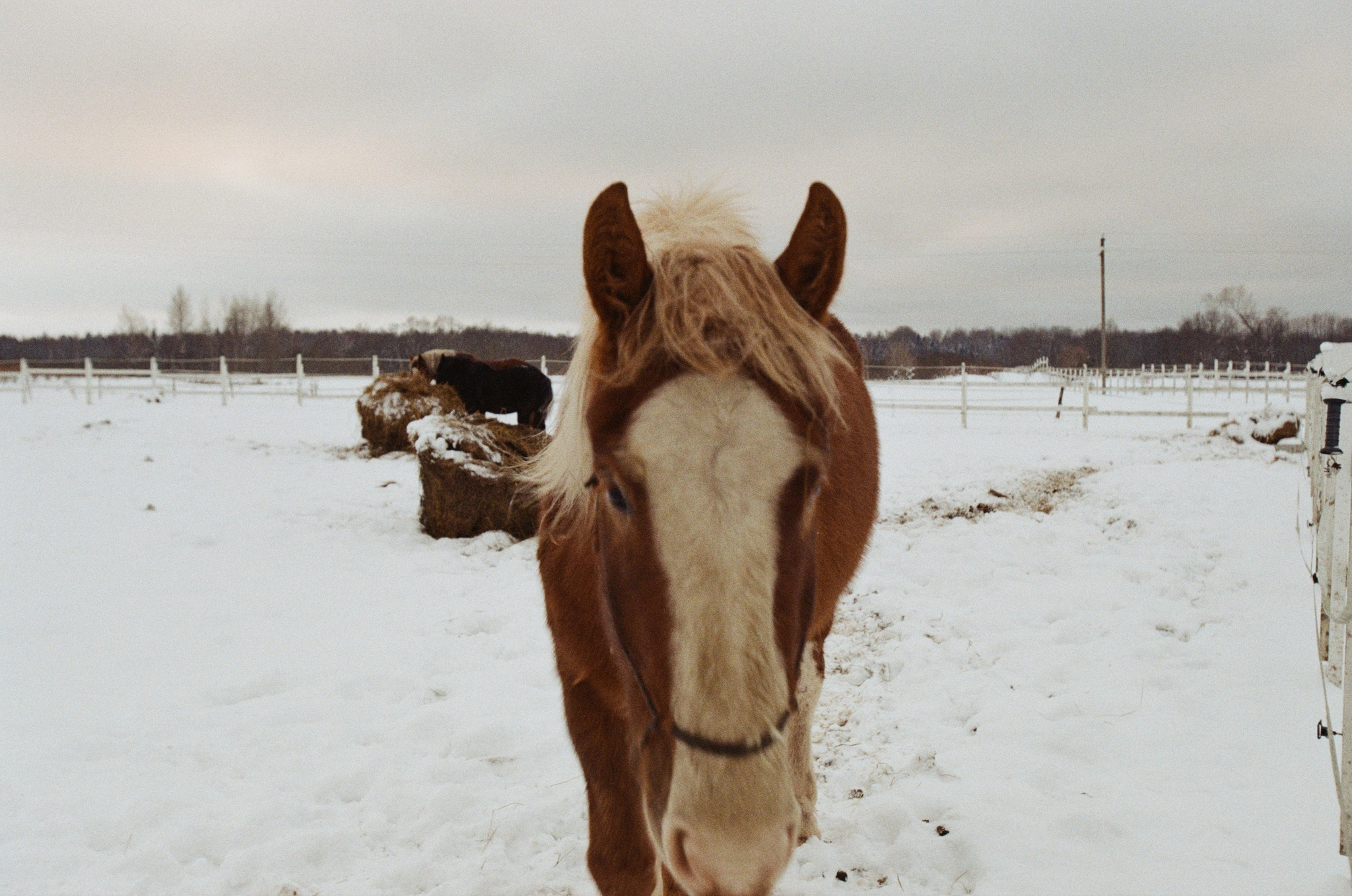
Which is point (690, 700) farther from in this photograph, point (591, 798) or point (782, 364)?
point (591, 798)

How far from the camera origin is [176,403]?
2167 cm

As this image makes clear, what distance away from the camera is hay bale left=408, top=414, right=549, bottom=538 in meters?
7.06

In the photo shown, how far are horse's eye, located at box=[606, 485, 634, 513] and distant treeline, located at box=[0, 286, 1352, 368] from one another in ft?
124

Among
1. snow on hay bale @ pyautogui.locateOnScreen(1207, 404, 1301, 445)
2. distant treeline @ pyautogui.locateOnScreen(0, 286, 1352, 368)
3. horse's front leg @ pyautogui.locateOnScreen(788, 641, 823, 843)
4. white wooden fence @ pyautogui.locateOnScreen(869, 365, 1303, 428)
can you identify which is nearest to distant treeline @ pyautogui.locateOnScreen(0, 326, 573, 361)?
distant treeline @ pyautogui.locateOnScreen(0, 286, 1352, 368)

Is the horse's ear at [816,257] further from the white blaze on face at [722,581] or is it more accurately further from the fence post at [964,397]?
the fence post at [964,397]

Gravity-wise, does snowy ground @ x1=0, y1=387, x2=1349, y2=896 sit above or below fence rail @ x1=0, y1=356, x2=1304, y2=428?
below

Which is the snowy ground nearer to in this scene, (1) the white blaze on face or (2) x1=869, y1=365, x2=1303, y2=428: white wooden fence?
(1) the white blaze on face

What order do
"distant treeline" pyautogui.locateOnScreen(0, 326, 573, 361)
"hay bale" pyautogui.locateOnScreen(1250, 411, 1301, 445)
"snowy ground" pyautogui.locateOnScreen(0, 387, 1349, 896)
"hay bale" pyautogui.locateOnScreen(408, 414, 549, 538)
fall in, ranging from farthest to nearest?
"distant treeline" pyautogui.locateOnScreen(0, 326, 573, 361) → "hay bale" pyautogui.locateOnScreen(1250, 411, 1301, 445) → "hay bale" pyautogui.locateOnScreen(408, 414, 549, 538) → "snowy ground" pyautogui.locateOnScreen(0, 387, 1349, 896)

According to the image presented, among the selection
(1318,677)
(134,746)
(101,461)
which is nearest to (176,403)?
(101,461)

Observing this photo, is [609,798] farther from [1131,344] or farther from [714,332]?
[1131,344]

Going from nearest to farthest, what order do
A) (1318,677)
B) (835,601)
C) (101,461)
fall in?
1. (835,601)
2. (1318,677)
3. (101,461)

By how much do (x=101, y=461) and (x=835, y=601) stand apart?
12.4 metres

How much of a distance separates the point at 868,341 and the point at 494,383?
3417cm

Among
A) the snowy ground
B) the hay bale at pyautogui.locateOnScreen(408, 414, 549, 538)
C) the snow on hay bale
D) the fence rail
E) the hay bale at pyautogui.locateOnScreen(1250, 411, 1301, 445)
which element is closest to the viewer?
the snowy ground
